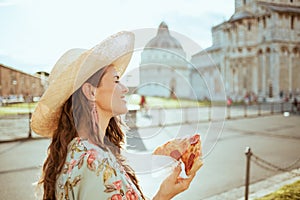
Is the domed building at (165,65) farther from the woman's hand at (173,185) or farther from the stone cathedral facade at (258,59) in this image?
the stone cathedral facade at (258,59)

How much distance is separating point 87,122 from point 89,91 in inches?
3.5

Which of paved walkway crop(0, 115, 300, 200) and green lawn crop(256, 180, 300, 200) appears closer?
paved walkway crop(0, 115, 300, 200)

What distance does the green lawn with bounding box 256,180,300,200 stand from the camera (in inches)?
108

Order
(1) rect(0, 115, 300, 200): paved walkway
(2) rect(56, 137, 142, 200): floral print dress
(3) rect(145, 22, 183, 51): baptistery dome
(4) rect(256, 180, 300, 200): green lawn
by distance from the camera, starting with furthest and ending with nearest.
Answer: (4) rect(256, 180, 300, 200): green lawn
(1) rect(0, 115, 300, 200): paved walkway
(3) rect(145, 22, 183, 51): baptistery dome
(2) rect(56, 137, 142, 200): floral print dress

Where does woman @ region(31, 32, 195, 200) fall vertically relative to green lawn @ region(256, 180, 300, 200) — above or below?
above

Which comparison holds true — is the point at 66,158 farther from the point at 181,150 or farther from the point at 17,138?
the point at 17,138

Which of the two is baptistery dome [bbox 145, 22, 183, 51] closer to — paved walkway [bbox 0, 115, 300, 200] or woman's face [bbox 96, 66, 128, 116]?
woman's face [bbox 96, 66, 128, 116]

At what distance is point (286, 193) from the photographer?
112 inches

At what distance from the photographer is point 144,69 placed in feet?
3.01

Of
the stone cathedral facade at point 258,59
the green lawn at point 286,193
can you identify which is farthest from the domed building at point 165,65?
the stone cathedral facade at point 258,59

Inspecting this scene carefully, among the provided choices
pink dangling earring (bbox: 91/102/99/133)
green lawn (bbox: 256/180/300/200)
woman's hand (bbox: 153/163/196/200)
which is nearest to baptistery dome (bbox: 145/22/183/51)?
pink dangling earring (bbox: 91/102/99/133)

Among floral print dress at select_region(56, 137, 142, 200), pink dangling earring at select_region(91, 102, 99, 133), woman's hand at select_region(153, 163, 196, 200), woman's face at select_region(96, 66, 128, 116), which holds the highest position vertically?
woman's face at select_region(96, 66, 128, 116)

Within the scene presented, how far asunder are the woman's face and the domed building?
9cm

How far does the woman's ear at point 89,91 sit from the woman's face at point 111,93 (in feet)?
0.04
